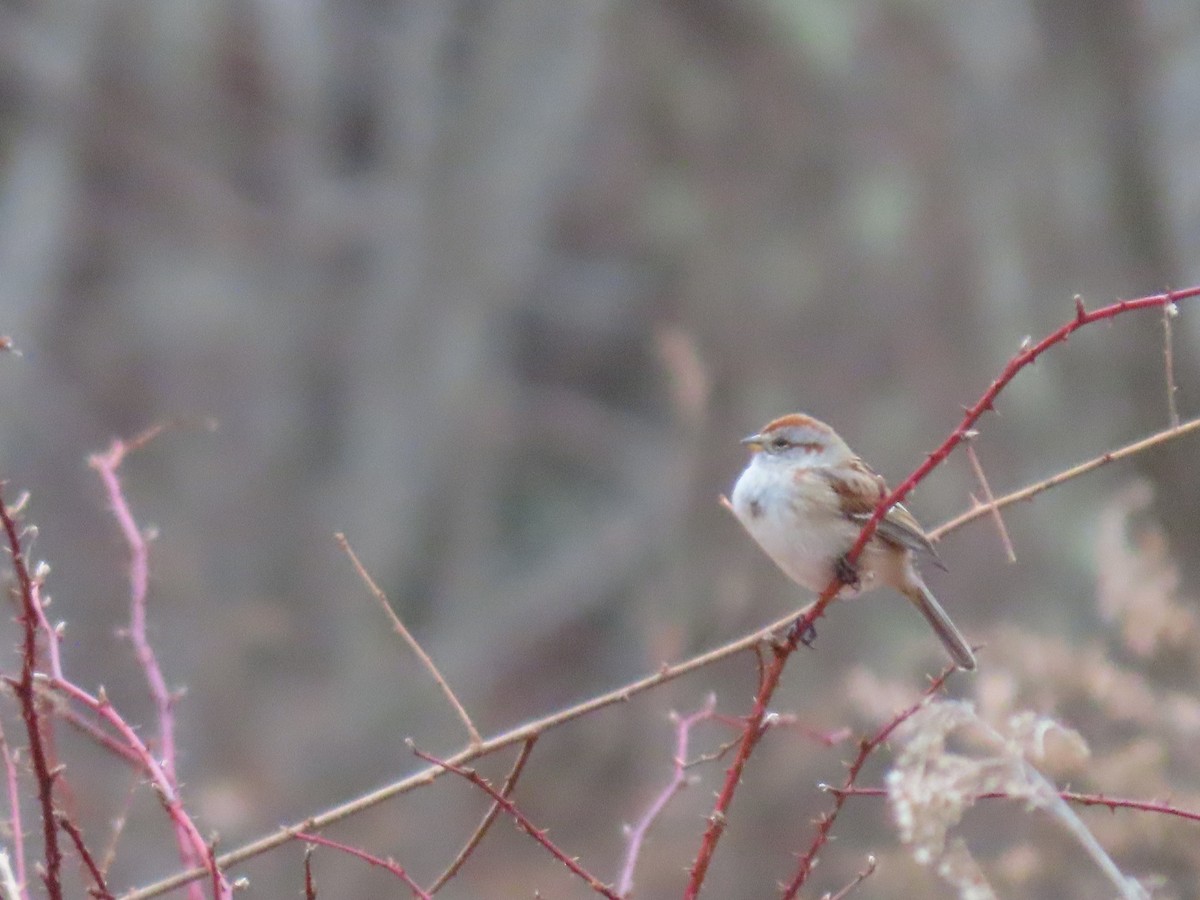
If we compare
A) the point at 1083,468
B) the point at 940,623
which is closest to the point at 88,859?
the point at 1083,468

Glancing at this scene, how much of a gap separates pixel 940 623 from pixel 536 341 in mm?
8340

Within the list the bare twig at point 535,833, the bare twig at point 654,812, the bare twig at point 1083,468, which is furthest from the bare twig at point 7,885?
the bare twig at point 1083,468

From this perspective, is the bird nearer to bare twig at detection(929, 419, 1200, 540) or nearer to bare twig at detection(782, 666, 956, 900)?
bare twig at detection(929, 419, 1200, 540)

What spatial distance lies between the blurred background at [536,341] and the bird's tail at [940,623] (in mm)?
2362

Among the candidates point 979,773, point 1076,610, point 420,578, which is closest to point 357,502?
point 420,578

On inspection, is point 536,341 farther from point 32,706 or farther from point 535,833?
point 32,706

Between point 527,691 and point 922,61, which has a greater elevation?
point 922,61

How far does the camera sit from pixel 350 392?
31.1 feet

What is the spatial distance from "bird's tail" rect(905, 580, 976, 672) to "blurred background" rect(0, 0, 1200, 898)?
2.36 m

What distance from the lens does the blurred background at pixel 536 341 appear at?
25.0ft

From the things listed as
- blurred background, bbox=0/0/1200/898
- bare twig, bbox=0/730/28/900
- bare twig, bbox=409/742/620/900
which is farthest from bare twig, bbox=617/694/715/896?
blurred background, bbox=0/0/1200/898

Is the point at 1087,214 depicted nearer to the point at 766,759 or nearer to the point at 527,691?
the point at 766,759

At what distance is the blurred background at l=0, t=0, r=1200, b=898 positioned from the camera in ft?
25.0

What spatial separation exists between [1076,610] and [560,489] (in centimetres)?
484
